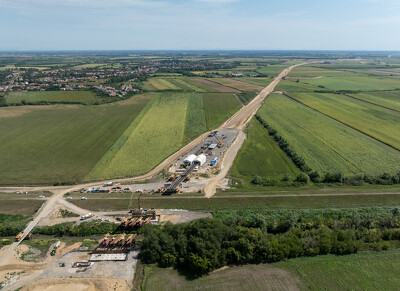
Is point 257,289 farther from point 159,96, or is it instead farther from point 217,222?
point 159,96

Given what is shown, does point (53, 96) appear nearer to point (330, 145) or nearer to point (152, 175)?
point (152, 175)

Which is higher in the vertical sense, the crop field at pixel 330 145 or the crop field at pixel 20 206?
the crop field at pixel 330 145

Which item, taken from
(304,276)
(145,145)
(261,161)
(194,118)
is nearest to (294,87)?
(194,118)

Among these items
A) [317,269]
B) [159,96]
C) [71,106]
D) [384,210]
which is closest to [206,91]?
[159,96]

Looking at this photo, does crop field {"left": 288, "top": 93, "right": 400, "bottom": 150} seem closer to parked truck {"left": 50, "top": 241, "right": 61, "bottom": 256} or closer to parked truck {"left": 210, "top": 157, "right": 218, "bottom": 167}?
parked truck {"left": 210, "top": 157, "right": 218, "bottom": 167}

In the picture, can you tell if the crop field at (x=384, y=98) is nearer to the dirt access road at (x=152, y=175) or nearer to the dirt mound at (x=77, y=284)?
the dirt access road at (x=152, y=175)

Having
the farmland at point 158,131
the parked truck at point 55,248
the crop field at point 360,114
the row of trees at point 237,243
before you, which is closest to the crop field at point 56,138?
the farmland at point 158,131
